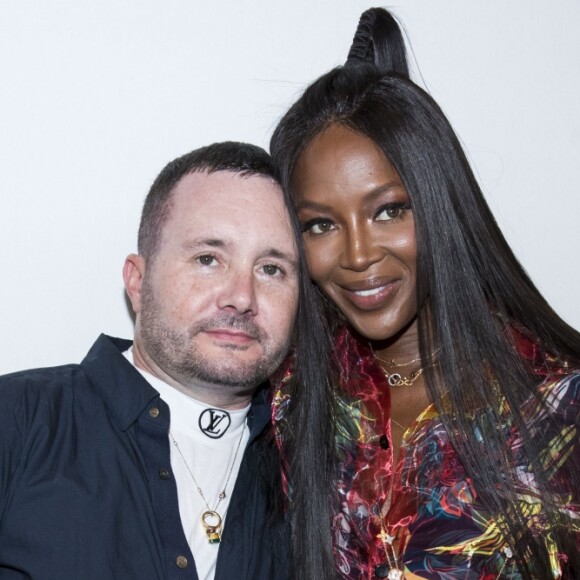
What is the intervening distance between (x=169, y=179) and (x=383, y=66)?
2.03 feet

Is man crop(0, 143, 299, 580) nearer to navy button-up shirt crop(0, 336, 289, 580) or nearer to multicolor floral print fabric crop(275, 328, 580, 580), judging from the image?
navy button-up shirt crop(0, 336, 289, 580)

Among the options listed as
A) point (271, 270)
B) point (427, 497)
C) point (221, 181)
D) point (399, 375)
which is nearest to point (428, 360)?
point (399, 375)

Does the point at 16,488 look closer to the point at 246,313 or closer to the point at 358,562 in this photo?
the point at 246,313

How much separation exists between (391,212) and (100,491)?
878 millimetres

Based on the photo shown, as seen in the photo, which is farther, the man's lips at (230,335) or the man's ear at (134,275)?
the man's ear at (134,275)

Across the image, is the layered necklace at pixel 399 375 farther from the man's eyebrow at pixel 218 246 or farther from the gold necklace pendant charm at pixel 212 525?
the gold necklace pendant charm at pixel 212 525

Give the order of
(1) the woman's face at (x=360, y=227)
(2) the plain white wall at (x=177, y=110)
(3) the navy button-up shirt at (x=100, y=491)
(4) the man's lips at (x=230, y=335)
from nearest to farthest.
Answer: (3) the navy button-up shirt at (x=100, y=491) < (1) the woman's face at (x=360, y=227) < (4) the man's lips at (x=230, y=335) < (2) the plain white wall at (x=177, y=110)

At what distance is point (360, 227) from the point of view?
1.99 meters

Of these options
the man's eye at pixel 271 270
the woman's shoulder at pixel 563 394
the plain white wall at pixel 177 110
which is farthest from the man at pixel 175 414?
the woman's shoulder at pixel 563 394

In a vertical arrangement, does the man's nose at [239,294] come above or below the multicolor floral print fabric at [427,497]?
above

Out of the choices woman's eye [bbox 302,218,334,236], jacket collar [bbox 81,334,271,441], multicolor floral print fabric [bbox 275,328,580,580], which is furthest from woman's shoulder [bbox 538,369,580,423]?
jacket collar [bbox 81,334,271,441]

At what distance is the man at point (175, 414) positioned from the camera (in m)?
1.87

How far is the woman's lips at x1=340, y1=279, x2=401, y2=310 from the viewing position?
79.8 inches

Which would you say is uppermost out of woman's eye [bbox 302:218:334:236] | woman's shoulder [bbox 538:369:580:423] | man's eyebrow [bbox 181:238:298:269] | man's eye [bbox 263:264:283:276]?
woman's eye [bbox 302:218:334:236]
